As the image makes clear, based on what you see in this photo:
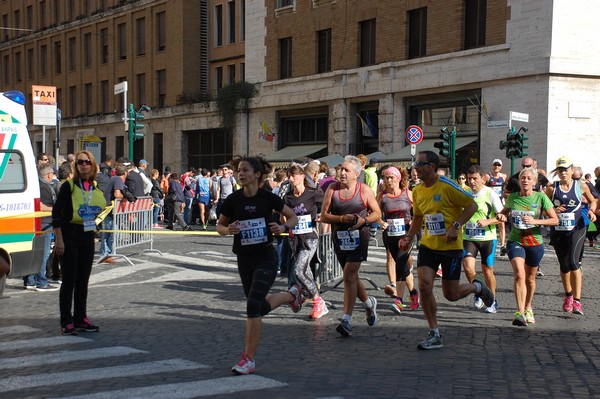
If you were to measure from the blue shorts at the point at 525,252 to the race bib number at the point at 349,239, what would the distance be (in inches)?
75.6

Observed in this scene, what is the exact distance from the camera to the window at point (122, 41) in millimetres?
49066

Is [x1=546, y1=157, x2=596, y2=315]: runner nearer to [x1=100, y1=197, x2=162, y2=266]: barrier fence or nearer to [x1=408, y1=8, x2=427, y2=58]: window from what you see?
[x1=100, y1=197, x2=162, y2=266]: barrier fence

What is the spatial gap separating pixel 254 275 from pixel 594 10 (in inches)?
875

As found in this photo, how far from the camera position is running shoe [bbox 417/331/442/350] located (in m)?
7.93

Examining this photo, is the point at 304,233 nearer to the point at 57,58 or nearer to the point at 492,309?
the point at 492,309

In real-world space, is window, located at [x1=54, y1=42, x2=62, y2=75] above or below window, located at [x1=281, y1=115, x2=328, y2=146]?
above

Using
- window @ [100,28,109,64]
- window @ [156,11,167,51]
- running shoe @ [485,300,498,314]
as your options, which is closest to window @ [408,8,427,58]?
window @ [156,11,167,51]

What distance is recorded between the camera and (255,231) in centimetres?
731

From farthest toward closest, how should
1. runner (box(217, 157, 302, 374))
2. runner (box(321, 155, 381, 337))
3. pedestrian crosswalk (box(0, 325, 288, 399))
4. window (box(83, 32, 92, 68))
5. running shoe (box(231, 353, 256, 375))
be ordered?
window (box(83, 32, 92, 68)) → runner (box(321, 155, 381, 337)) → runner (box(217, 157, 302, 374)) → running shoe (box(231, 353, 256, 375)) → pedestrian crosswalk (box(0, 325, 288, 399))

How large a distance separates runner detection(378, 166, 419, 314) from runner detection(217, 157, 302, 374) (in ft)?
9.89

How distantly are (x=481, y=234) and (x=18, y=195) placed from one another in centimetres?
580

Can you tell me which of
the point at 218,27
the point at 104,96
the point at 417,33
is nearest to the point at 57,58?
the point at 104,96

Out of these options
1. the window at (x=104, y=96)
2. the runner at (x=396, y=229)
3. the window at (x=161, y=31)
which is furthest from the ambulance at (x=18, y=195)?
the window at (x=104, y=96)

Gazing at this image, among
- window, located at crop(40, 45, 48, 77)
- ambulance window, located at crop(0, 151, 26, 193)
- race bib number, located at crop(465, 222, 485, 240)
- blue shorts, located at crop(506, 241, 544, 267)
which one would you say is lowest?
blue shorts, located at crop(506, 241, 544, 267)
